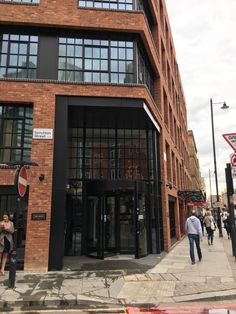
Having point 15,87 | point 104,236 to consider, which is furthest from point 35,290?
point 15,87

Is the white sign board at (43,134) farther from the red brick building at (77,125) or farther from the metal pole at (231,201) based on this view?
the metal pole at (231,201)

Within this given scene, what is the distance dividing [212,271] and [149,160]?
234 inches

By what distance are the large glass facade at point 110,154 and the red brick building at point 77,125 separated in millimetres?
46

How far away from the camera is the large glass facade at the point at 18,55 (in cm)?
1085

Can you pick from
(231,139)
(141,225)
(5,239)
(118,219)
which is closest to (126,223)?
(118,219)

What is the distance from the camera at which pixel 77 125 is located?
13.2 m

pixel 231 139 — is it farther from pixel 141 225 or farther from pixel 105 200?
pixel 105 200

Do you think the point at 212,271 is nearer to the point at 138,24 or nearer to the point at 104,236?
the point at 104,236

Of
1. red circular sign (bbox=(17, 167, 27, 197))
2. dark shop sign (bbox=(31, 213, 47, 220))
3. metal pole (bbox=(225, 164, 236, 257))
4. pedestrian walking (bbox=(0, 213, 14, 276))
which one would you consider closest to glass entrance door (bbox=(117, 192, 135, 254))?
dark shop sign (bbox=(31, 213, 47, 220))

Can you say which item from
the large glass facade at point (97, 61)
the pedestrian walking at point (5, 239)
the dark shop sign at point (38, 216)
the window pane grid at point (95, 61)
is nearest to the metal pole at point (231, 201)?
the large glass facade at point (97, 61)

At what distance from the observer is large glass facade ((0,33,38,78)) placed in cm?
1085

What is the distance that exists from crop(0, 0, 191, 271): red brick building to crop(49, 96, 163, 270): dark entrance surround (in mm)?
35

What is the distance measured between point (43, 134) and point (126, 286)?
5.62 m

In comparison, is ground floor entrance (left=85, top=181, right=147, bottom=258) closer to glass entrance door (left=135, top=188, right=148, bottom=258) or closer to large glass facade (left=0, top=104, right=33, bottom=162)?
glass entrance door (left=135, top=188, right=148, bottom=258)
